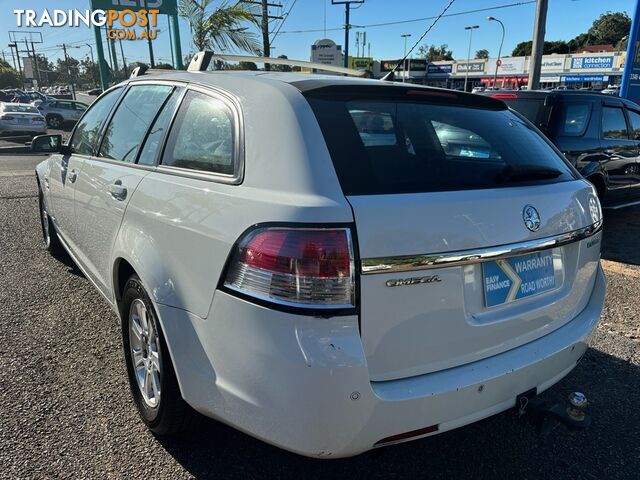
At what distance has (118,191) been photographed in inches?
105

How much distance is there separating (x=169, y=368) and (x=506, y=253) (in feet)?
4.79

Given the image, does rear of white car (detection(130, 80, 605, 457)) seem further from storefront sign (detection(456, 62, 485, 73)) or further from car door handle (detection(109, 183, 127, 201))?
storefront sign (detection(456, 62, 485, 73))

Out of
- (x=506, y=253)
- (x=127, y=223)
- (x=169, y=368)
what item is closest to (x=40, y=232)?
(x=127, y=223)

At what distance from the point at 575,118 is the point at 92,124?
5.50m

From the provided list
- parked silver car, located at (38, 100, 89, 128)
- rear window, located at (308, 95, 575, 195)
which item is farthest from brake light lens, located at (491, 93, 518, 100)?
parked silver car, located at (38, 100, 89, 128)

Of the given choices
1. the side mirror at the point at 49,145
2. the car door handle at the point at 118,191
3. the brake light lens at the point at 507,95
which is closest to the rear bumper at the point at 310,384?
the car door handle at the point at 118,191

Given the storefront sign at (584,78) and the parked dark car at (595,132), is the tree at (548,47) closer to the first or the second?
the storefront sign at (584,78)

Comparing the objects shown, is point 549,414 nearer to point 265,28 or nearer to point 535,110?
point 535,110

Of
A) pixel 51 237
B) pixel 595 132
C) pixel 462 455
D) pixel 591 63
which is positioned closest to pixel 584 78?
pixel 591 63

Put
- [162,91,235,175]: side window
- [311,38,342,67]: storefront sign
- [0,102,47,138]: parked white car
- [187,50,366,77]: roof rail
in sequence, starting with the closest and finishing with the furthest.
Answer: [162,91,235,175]: side window, [187,50,366,77]: roof rail, [0,102,47,138]: parked white car, [311,38,342,67]: storefront sign

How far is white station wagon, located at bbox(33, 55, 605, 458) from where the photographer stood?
1.66 meters

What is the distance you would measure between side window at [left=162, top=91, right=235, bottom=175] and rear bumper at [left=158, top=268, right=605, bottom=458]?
61cm

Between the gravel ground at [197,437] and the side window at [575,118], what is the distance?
3.37 m

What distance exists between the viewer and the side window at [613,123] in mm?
6578
